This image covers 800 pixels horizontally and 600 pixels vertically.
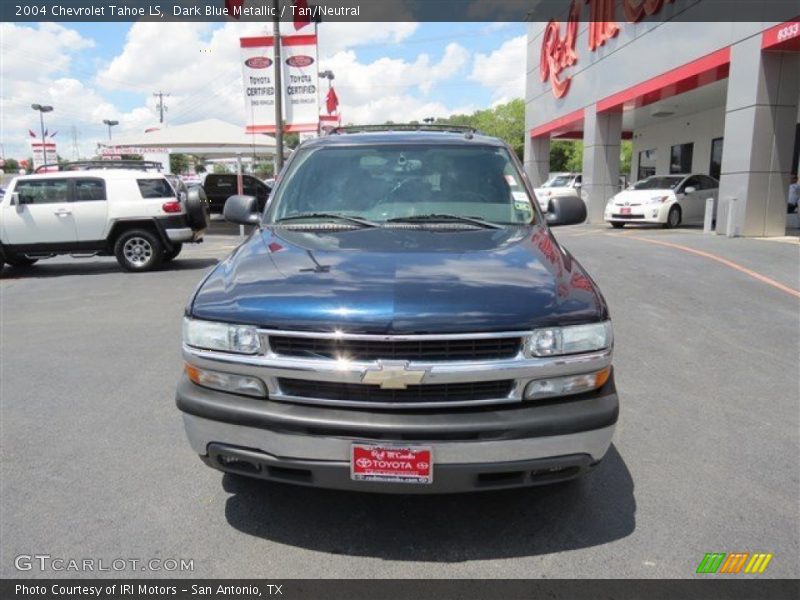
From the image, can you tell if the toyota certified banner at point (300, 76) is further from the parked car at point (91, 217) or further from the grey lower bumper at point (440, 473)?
the grey lower bumper at point (440, 473)

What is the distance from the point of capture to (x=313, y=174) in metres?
4.16

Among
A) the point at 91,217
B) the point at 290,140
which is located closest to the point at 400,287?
the point at 91,217

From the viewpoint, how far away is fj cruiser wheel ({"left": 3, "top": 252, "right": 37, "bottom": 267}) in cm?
1151

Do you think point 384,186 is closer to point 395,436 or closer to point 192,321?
point 192,321

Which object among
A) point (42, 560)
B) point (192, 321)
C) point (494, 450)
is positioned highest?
point (192, 321)

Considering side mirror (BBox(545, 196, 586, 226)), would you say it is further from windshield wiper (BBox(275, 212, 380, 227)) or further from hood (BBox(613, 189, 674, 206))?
hood (BBox(613, 189, 674, 206))

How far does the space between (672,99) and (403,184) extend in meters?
19.4

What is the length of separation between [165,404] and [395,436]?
2708 millimetres

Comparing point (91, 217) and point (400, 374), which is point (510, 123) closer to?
point (91, 217)

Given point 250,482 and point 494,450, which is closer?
point 494,450

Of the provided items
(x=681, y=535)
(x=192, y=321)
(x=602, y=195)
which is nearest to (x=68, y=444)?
(x=192, y=321)

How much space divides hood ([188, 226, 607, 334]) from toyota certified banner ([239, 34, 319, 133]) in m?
15.8

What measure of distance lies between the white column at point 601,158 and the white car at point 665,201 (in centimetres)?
391

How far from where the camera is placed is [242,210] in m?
4.37
